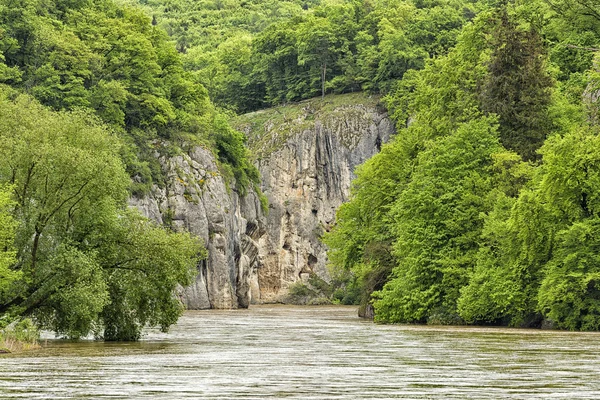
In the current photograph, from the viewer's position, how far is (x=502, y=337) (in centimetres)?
4516

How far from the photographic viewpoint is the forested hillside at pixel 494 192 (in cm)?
5281

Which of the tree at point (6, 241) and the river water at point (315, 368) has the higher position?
the tree at point (6, 241)

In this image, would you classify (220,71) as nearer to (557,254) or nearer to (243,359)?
(557,254)

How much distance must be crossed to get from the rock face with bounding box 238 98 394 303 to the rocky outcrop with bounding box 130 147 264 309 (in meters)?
25.9

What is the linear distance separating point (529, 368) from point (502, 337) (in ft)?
55.1

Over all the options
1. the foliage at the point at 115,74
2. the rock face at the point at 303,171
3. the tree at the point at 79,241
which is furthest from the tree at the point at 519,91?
the rock face at the point at 303,171

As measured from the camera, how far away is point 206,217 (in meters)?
105

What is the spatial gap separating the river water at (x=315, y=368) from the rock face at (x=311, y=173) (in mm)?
94470

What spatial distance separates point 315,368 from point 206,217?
76606mm

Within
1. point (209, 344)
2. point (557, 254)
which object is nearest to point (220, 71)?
point (557, 254)

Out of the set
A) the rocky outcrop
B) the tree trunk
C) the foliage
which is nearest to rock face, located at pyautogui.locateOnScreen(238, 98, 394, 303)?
the tree trunk

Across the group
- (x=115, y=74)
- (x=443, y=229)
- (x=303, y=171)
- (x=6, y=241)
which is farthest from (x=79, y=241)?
(x=303, y=171)

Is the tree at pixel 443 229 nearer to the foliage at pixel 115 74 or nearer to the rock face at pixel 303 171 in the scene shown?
the foliage at pixel 115 74

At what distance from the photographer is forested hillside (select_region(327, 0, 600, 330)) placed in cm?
5281
